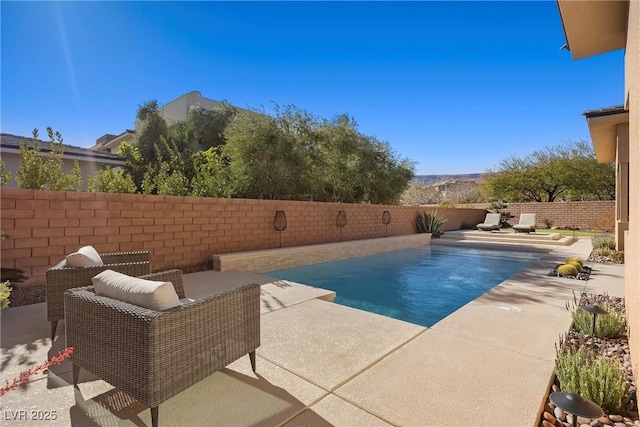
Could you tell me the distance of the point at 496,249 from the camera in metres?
12.4

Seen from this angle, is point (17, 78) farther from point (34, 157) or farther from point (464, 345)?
point (464, 345)

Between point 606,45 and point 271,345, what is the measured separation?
5.42 meters

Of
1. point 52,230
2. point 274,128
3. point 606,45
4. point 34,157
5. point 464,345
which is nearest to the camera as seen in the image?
point 464,345

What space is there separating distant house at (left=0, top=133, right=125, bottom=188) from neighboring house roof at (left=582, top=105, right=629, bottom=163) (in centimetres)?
1266

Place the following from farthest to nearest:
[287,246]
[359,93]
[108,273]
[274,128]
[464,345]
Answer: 1. [359,93]
2. [274,128]
3. [287,246]
4. [464,345]
5. [108,273]

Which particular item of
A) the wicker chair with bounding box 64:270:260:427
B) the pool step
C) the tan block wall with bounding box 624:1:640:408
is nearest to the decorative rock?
the tan block wall with bounding box 624:1:640:408

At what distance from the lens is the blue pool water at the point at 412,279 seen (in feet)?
17.8

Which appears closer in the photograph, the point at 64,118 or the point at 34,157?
the point at 34,157

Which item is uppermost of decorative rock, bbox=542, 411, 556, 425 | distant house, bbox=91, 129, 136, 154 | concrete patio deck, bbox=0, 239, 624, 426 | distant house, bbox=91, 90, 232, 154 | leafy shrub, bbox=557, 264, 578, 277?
distant house, bbox=91, 90, 232, 154

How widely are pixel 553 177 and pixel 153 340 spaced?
97.6 ft

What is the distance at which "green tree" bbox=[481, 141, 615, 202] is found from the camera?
75.7 ft

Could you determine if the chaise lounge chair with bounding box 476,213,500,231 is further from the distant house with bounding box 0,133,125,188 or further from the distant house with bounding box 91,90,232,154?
the distant house with bounding box 0,133,125,188

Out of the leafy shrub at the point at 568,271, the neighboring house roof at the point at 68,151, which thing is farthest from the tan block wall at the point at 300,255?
the neighboring house roof at the point at 68,151

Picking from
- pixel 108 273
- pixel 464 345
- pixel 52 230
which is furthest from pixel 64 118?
pixel 464 345
